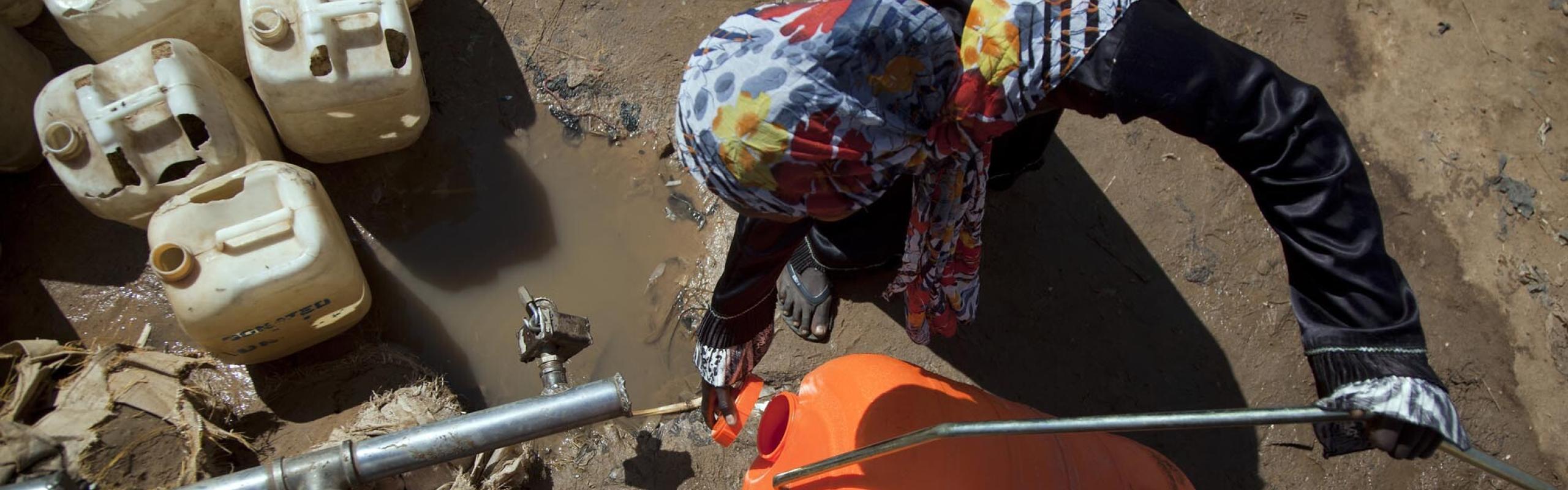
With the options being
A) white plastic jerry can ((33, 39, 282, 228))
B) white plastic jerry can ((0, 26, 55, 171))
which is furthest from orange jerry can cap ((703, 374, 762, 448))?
white plastic jerry can ((0, 26, 55, 171))

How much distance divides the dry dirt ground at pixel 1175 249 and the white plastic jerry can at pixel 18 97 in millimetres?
122

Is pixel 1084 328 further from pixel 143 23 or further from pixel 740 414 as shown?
pixel 143 23

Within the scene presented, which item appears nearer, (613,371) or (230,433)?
(230,433)

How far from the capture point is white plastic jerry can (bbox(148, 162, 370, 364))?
2082 mm

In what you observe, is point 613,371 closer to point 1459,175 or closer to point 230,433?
point 230,433

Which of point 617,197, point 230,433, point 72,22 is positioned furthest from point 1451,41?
point 72,22

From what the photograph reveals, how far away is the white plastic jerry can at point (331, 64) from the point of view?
2240 mm

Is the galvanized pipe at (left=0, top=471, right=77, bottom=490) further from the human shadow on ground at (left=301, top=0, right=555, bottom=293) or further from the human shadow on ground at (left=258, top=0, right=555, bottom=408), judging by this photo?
the human shadow on ground at (left=301, top=0, right=555, bottom=293)

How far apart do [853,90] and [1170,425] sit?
0.64 metres

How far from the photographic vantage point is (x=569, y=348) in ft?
7.04

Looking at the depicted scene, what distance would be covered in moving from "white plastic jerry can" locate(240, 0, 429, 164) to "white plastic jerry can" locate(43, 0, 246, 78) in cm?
23

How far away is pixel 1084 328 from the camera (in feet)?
8.54

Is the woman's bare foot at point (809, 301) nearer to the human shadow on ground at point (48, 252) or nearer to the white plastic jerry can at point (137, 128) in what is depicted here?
the white plastic jerry can at point (137, 128)

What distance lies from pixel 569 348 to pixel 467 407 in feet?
1.75
